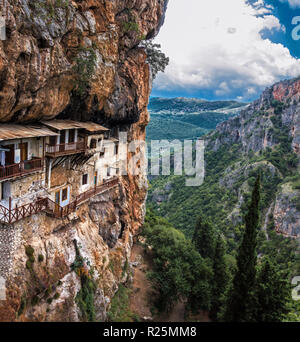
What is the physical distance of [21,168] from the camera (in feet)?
61.9

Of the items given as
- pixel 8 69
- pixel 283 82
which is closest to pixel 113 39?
pixel 8 69

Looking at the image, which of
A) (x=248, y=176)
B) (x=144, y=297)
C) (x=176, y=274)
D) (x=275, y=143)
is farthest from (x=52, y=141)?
(x=275, y=143)

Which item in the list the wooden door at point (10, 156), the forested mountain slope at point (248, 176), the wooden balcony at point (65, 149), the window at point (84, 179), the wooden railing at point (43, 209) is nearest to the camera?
the wooden railing at point (43, 209)

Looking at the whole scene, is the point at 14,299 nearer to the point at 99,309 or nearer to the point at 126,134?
the point at 99,309

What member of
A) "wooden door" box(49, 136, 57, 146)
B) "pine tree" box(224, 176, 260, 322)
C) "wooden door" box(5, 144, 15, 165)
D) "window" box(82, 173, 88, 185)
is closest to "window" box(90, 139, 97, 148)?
"window" box(82, 173, 88, 185)

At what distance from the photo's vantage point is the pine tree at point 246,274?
24.2 m

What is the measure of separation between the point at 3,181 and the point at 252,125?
132 metres

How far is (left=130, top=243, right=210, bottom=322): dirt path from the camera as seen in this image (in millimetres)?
32156

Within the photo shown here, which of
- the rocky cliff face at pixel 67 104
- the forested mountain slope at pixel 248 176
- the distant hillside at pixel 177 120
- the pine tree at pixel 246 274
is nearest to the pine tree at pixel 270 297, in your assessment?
the pine tree at pixel 246 274

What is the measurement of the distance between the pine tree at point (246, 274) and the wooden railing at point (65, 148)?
664 inches

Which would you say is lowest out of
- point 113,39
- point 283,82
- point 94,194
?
point 94,194

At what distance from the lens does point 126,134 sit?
3656 centimetres

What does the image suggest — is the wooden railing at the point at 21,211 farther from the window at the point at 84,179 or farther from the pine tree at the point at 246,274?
the pine tree at the point at 246,274

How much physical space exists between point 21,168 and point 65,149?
4.93 metres
